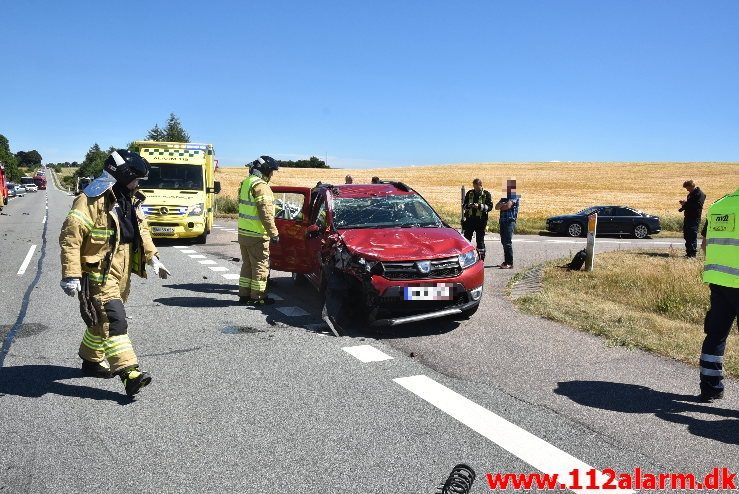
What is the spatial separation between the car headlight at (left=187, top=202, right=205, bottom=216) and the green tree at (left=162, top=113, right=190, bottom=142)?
157 ft

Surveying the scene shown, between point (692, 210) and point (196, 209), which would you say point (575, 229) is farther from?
point (196, 209)

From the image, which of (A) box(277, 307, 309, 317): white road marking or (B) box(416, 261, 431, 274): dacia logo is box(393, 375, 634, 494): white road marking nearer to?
(B) box(416, 261, 431, 274): dacia logo

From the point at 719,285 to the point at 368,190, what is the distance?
4.85m

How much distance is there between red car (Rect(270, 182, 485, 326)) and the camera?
6402 mm

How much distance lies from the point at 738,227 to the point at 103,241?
4.61 m

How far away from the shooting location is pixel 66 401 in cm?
457

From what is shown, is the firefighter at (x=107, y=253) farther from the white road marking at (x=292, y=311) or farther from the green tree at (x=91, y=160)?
the green tree at (x=91, y=160)

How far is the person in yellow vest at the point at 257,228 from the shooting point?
804 cm

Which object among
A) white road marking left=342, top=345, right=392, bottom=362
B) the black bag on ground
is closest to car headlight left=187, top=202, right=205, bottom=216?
the black bag on ground

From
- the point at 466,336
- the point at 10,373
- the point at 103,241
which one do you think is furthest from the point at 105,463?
the point at 466,336

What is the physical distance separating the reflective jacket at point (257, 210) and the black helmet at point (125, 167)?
3.29m

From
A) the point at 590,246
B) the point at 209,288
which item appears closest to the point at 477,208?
the point at 590,246

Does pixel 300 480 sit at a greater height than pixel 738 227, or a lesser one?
lesser

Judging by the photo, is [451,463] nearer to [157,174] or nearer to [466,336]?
[466,336]
